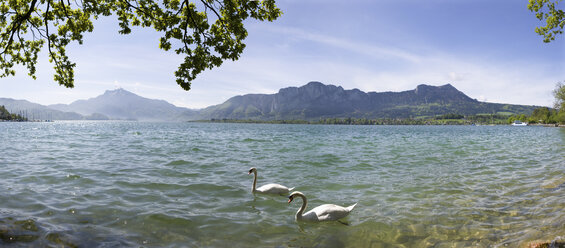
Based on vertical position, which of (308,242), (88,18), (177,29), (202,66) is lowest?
(308,242)

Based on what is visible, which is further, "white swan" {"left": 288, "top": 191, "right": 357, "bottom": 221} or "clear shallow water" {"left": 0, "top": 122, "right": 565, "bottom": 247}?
"white swan" {"left": 288, "top": 191, "right": 357, "bottom": 221}

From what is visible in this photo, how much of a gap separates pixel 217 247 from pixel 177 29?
6.65 metres

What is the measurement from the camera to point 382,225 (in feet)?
31.1

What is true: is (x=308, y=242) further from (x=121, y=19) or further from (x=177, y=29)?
(x=121, y=19)

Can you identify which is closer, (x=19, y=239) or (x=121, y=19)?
(x=19, y=239)

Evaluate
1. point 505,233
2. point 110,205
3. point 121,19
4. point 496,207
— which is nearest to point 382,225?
point 505,233

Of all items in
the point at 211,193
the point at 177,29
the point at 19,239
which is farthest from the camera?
the point at 211,193

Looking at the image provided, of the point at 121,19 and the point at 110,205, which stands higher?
the point at 121,19

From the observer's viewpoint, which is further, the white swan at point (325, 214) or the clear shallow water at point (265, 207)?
the white swan at point (325, 214)

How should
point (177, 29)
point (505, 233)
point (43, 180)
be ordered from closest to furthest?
point (505, 233) < point (177, 29) < point (43, 180)

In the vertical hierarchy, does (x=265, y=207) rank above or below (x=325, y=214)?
below

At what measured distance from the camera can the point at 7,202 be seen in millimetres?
10750

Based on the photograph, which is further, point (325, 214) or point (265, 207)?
point (265, 207)

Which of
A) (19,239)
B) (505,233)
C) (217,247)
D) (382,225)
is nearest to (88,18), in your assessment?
(19,239)
